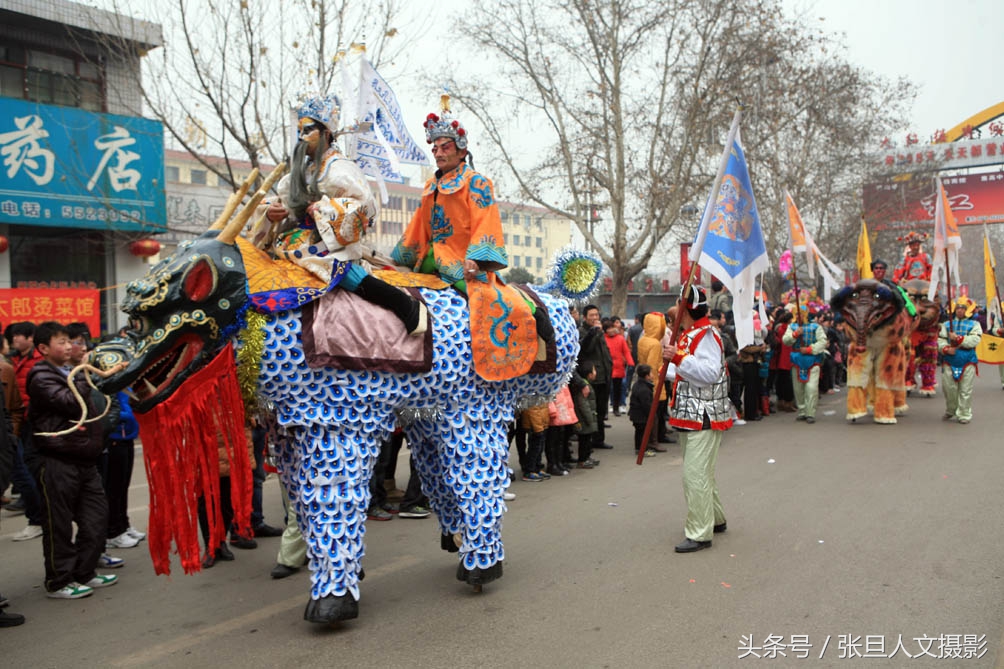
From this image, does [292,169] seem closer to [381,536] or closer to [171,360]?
[171,360]

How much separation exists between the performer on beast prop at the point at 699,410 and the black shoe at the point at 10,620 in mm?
3778

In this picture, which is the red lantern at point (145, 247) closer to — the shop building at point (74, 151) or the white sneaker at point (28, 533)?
the shop building at point (74, 151)

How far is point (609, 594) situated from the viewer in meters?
4.27

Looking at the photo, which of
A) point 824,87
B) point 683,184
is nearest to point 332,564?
point 683,184

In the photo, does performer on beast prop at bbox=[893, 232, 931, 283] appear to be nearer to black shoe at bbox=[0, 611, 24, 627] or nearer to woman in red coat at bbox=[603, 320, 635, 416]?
woman in red coat at bbox=[603, 320, 635, 416]

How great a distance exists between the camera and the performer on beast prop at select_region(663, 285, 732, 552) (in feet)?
16.7

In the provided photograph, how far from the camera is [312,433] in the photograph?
370 centimetres

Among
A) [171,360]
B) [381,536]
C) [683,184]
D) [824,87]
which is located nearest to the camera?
[171,360]

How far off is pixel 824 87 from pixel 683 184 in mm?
6981

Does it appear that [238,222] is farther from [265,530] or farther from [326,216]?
[265,530]

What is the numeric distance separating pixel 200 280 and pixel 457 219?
1.48 meters

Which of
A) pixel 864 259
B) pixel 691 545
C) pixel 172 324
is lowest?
pixel 691 545

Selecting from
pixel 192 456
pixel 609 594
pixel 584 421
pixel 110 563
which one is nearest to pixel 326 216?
pixel 192 456

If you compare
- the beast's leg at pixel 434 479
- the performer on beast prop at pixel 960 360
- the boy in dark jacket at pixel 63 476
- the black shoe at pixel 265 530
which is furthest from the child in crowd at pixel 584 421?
the performer on beast prop at pixel 960 360
